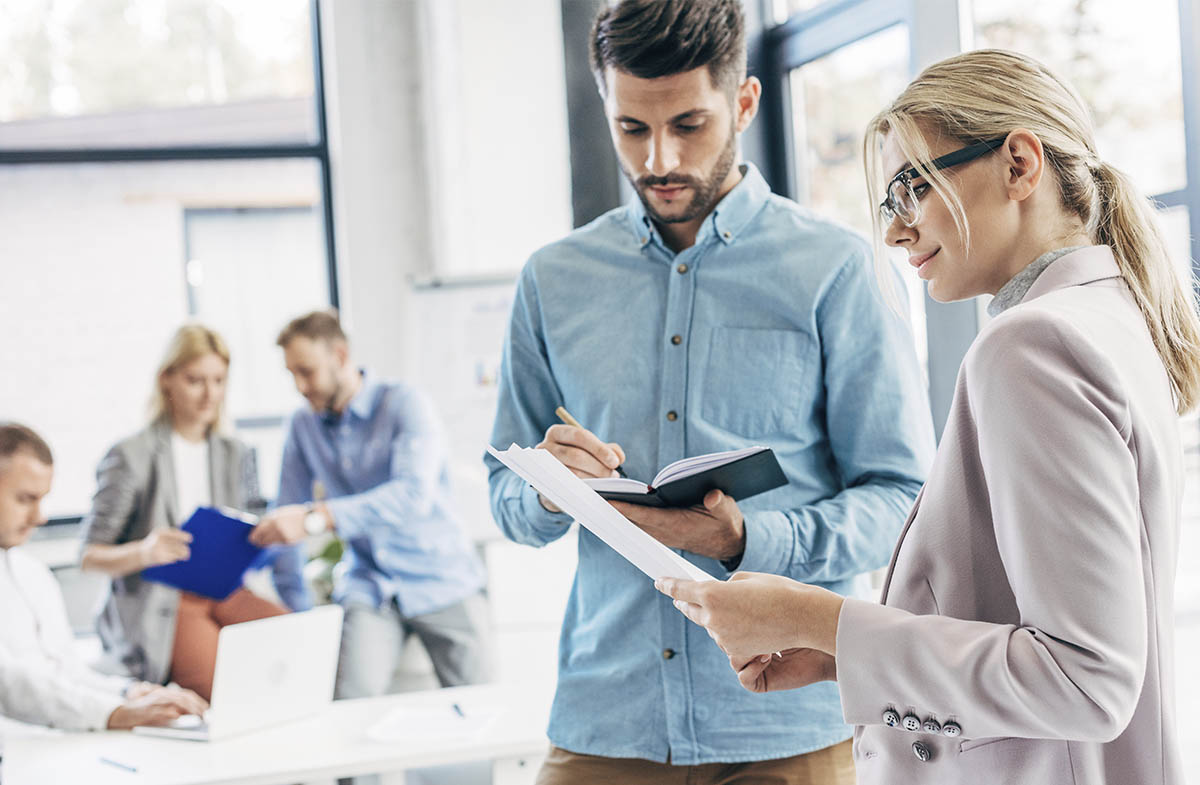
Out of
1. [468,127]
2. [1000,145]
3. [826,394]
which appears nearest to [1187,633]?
[826,394]

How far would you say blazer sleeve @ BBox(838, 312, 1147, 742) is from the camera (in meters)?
0.88

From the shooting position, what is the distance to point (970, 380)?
959 mm

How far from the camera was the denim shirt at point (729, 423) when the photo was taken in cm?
157

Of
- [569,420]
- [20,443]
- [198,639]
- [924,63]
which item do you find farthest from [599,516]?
[198,639]

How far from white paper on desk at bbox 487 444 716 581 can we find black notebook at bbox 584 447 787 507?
143 mm

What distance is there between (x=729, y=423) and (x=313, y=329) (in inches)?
105

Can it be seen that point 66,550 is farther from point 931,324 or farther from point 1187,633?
point 1187,633

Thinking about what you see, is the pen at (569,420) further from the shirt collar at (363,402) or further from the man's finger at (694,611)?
the shirt collar at (363,402)

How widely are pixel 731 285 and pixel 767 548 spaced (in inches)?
16.7

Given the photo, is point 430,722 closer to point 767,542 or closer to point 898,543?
point 767,542

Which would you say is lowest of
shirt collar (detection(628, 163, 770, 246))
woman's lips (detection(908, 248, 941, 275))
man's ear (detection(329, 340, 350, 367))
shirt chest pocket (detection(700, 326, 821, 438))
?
shirt chest pocket (detection(700, 326, 821, 438))

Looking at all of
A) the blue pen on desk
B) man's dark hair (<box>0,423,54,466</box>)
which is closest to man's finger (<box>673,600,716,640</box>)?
the blue pen on desk

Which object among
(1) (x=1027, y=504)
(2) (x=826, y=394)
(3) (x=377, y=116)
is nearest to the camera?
(1) (x=1027, y=504)

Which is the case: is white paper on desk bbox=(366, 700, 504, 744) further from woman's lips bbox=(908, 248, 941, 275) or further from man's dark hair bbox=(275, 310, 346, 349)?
woman's lips bbox=(908, 248, 941, 275)
